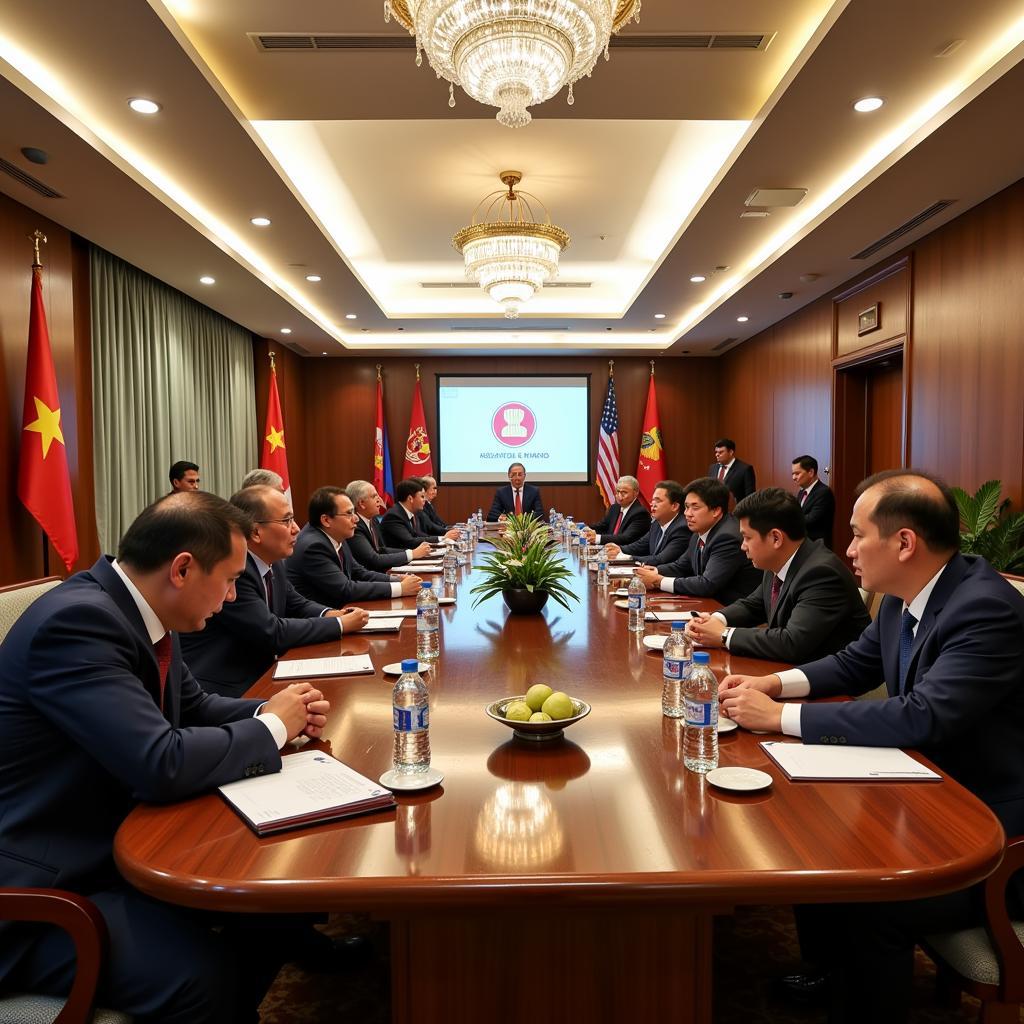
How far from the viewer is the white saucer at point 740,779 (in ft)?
4.73

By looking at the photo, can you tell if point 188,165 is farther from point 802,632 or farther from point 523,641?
point 802,632

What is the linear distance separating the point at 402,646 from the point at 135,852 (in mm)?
1514

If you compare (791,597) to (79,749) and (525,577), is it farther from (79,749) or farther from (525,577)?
(79,749)

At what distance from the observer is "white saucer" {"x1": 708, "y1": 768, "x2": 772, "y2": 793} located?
144 cm

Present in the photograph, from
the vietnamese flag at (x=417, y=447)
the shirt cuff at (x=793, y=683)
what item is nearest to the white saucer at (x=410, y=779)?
the shirt cuff at (x=793, y=683)

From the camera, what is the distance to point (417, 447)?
11.3 meters

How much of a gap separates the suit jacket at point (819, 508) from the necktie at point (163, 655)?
6.45 meters

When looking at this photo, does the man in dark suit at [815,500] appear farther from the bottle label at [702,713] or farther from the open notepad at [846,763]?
the bottle label at [702,713]

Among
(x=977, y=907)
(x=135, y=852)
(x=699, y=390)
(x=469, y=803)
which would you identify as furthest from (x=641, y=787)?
(x=699, y=390)

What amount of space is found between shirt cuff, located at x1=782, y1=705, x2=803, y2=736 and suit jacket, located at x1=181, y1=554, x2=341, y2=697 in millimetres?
1693

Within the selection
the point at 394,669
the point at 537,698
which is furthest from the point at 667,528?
the point at 537,698

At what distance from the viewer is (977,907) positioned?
1.52 meters

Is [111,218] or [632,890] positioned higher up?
[111,218]

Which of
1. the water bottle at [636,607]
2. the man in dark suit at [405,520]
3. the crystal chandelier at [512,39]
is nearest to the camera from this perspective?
the crystal chandelier at [512,39]
